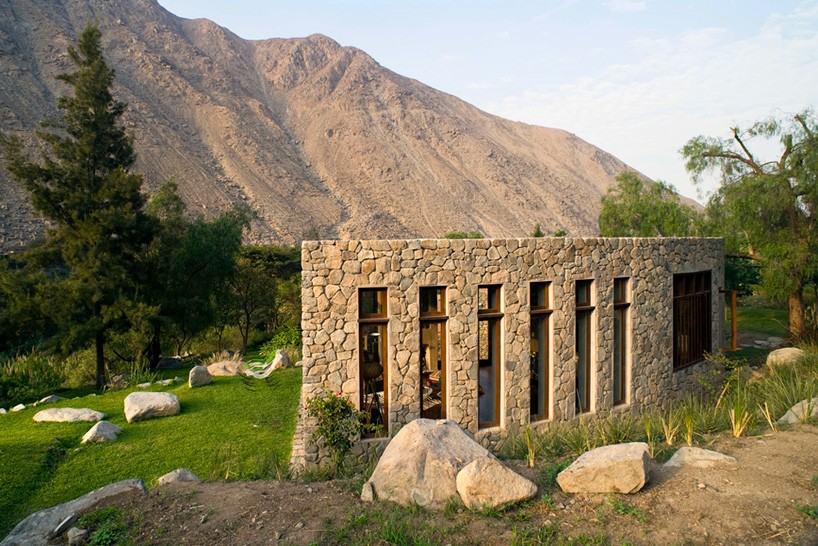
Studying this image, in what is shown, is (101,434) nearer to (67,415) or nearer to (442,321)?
(67,415)

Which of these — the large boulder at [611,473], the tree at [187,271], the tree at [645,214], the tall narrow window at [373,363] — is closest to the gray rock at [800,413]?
the large boulder at [611,473]

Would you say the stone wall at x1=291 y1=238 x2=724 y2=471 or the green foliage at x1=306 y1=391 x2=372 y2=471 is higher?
the stone wall at x1=291 y1=238 x2=724 y2=471

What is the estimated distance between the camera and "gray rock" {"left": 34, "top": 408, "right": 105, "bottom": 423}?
10.1 meters

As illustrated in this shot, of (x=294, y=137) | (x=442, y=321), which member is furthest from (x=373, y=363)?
(x=294, y=137)

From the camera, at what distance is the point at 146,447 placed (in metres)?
8.80

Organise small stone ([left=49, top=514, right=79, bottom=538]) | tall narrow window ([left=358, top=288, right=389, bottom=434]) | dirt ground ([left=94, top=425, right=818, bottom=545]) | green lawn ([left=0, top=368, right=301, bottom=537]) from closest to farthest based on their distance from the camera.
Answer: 1. dirt ground ([left=94, top=425, right=818, bottom=545])
2. small stone ([left=49, top=514, right=79, bottom=538])
3. green lawn ([left=0, top=368, right=301, bottom=537])
4. tall narrow window ([left=358, top=288, right=389, bottom=434])

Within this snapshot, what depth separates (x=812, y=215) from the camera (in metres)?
15.8

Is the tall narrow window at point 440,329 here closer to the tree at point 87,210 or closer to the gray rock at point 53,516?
the gray rock at point 53,516

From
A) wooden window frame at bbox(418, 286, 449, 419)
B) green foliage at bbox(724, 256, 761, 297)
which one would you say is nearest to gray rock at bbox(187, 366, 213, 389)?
wooden window frame at bbox(418, 286, 449, 419)

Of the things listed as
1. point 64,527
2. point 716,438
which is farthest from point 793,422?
point 64,527

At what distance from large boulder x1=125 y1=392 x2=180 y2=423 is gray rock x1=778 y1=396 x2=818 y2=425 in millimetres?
10772

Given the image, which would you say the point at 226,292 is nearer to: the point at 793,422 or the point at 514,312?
the point at 514,312

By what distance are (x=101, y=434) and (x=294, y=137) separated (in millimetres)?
56408

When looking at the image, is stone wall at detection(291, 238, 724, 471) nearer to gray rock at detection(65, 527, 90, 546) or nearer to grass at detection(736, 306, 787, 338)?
gray rock at detection(65, 527, 90, 546)
